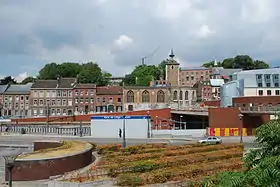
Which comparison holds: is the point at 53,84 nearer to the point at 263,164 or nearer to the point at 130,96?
the point at 130,96

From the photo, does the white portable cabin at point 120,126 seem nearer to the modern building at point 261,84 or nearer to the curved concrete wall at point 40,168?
the modern building at point 261,84

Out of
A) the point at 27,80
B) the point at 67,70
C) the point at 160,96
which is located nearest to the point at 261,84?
the point at 160,96

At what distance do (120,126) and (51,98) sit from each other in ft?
192

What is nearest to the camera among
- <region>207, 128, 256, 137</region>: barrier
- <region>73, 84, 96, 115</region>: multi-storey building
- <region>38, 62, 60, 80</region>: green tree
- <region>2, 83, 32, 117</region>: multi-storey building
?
<region>207, 128, 256, 137</region>: barrier

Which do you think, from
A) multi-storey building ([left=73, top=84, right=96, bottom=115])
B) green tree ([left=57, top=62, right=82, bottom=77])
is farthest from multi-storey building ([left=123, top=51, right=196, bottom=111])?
green tree ([left=57, top=62, right=82, bottom=77])

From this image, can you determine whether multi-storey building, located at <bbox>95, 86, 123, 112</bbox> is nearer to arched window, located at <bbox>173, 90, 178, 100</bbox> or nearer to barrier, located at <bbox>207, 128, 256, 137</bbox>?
arched window, located at <bbox>173, 90, 178, 100</bbox>

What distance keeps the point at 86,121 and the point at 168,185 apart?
7205 centimetres

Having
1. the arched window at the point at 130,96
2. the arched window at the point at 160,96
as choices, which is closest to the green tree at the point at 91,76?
the arched window at the point at 130,96

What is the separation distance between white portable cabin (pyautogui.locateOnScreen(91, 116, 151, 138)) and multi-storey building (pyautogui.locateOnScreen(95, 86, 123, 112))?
48.6 metres

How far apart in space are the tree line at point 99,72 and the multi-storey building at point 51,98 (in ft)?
81.2

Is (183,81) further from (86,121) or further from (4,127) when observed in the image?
(4,127)

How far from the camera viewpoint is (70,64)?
171875mm

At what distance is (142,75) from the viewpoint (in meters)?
172

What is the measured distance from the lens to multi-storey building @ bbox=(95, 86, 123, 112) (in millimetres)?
119875
